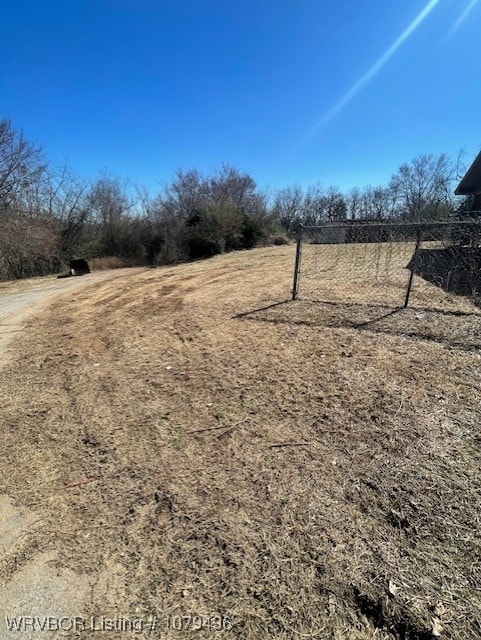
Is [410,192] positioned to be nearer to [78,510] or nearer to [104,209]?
[104,209]

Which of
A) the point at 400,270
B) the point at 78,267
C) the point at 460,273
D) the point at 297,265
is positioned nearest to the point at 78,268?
the point at 78,267

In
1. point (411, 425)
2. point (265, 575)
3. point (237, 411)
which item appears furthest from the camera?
point (237, 411)

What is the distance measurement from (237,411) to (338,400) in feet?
2.97

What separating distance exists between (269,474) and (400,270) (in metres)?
7.44

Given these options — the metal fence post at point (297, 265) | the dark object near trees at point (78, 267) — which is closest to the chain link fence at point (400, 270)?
the metal fence post at point (297, 265)

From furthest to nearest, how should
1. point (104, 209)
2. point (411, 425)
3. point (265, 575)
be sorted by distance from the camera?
point (104, 209)
point (411, 425)
point (265, 575)

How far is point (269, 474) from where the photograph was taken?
2.27 meters

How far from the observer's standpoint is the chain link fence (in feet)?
18.0

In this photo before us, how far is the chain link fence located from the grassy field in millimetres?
1296

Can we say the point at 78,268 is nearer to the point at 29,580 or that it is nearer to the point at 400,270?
the point at 400,270

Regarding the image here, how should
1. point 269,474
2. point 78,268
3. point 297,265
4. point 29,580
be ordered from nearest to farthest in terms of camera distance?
point 29,580
point 269,474
point 297,265
point 78,268

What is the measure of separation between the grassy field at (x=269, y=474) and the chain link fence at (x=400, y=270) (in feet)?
4.25

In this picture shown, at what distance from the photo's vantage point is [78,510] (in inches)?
81.5

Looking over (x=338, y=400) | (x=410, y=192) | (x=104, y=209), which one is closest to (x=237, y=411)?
(x=338, y=400)
